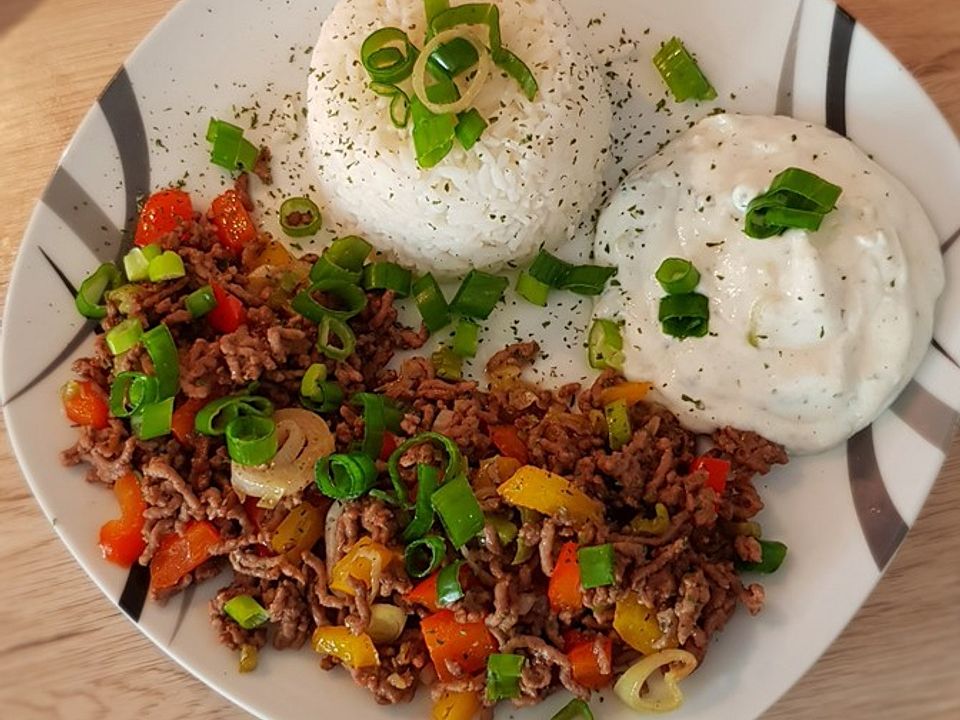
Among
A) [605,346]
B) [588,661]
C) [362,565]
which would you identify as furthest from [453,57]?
[588,661]

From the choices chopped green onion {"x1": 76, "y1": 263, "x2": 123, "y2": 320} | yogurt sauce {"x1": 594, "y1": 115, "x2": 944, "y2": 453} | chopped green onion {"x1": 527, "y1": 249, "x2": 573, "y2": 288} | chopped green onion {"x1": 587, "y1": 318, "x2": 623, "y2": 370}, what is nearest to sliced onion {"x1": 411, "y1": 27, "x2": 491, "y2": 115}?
chopped green onion {"x1": 527, "y1": 249, "x2": 573, "y2": 288}

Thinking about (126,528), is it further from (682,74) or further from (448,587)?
(682,74)

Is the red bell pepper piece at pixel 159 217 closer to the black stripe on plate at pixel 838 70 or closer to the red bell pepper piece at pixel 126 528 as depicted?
the red bell pepper piece at pixel 126 528

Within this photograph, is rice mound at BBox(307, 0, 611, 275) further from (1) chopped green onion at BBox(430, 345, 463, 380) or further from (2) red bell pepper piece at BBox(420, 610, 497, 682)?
(2) red bell pepper piece at BBox(420, 610, 497, 682)

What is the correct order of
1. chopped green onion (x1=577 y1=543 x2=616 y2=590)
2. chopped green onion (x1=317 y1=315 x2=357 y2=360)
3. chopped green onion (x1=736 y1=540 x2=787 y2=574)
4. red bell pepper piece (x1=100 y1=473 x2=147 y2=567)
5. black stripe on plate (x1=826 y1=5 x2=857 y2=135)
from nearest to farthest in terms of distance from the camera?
chopped green onion (x1=577 y1=543 x2=616 y2=590) → chopped green onion (x1=736 y1=540 x2=787 y2=574) → red bell pepper piece (x1=100 y1=473 x2=147 y2=567) → chopped green onion (x1=317 y1=315 x2=357 y2=360) → black stripe on plate (x1=826 y1=5 x2=857 y2=135)

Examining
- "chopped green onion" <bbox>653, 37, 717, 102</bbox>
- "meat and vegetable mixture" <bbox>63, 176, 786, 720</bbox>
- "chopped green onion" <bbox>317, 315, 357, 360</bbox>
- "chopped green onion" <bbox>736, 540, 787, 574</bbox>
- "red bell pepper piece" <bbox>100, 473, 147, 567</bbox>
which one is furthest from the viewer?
"chopped green onion" <bbox>653, 37, 717, 102</bbox>

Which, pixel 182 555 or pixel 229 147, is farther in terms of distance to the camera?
pixel 229 147
